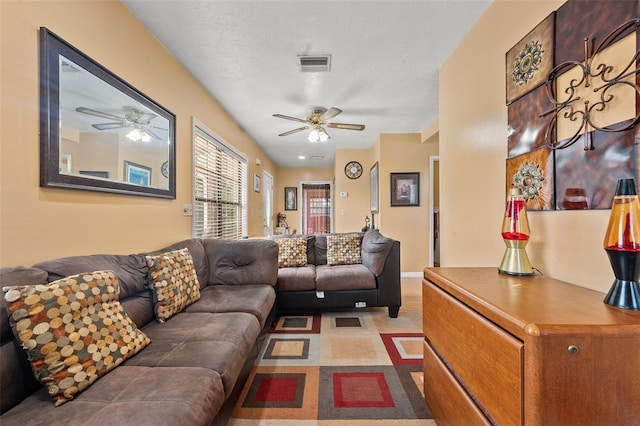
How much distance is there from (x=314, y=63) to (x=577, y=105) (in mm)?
1895

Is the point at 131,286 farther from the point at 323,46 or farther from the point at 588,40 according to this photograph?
the point at 588,40

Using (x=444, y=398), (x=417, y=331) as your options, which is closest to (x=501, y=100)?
(x=444, y=398)

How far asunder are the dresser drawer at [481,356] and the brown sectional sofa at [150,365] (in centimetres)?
98

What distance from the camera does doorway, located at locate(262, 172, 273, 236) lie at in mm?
5801

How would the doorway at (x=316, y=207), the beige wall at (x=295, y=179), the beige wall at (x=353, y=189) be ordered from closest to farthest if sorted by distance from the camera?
the beige wall at (x=353, y=189)
the beige wall at (x=295, y=179)
the doorway at (x=316, y=207)

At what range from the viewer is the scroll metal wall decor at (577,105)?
3.01 feet

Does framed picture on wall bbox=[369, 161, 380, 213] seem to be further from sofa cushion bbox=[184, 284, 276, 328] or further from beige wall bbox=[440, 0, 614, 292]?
sofa cushion bbox=[184, 284, 276, 328]

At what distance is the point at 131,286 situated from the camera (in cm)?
151

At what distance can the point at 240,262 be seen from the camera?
2473mm

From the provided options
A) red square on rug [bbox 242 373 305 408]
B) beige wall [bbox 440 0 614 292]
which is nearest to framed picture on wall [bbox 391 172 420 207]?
beige wall [bbox 440 0 614 292]

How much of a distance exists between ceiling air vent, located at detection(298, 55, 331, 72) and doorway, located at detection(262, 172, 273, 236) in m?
3.54

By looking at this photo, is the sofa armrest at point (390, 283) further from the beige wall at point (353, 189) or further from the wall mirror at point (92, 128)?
the beige wall at point (353, 189)

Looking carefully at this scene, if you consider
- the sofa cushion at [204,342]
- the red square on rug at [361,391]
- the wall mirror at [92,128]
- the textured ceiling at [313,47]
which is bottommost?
the red square on rug at [361,391]

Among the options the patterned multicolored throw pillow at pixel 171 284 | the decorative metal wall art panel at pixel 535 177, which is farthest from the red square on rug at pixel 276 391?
the decorative metal wall art panel at pixel 535 177
